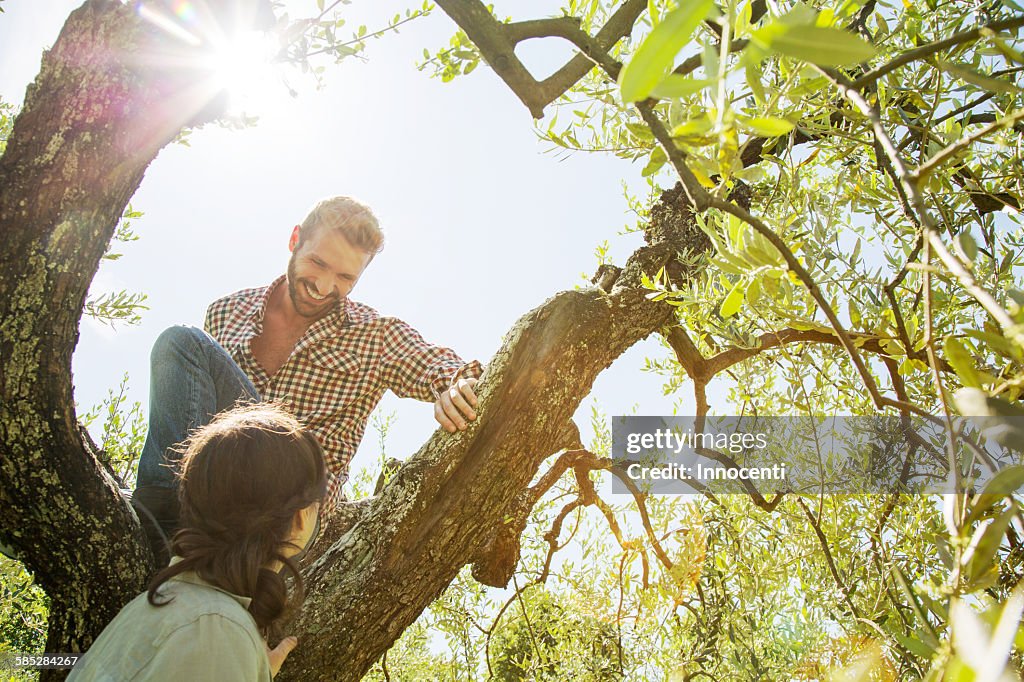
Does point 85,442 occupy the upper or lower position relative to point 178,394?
lower

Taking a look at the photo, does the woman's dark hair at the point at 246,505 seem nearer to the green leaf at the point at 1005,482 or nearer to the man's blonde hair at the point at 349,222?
the man's blonde hair at the point at 349,222

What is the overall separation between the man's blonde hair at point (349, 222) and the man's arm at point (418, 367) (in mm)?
425

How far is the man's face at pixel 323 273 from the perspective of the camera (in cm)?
308

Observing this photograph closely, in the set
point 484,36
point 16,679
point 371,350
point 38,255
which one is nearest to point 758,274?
point 484,36

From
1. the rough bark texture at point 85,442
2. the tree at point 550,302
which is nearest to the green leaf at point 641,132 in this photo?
the tree at point 550,302

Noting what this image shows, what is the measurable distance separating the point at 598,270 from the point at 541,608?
225 cm

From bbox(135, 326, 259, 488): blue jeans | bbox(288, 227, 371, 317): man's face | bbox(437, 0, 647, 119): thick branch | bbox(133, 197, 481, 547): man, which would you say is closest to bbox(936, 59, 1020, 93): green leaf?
bbox(437, 0, 647, 119): thick branch

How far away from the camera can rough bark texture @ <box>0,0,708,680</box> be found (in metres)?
1.79

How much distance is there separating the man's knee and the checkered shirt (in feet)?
1.94

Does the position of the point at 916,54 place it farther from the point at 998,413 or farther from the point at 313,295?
the point at 313,295

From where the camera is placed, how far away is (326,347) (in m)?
2.98

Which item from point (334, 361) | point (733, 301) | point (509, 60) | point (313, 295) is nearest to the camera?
point (733, 301)

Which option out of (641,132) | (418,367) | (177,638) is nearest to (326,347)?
(418,367)

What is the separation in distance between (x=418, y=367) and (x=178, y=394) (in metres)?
0.89
